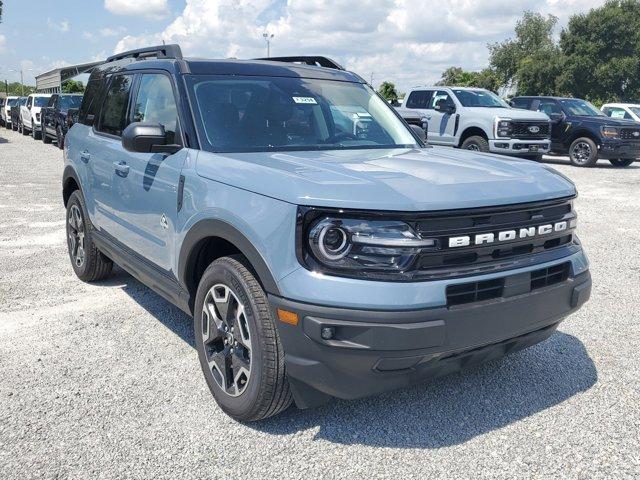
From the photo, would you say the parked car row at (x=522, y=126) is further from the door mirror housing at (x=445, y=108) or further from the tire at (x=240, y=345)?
the tire at (x=240, y=345)

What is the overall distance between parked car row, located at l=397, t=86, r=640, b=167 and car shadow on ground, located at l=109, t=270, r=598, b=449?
1042 cm

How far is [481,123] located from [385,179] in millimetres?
12414

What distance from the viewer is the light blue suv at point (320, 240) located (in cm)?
246

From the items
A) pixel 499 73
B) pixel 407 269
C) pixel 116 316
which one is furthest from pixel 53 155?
pixel 499 73

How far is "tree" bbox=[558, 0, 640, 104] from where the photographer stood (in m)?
42.6

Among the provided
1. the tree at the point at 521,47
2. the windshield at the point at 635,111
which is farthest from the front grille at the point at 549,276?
the tree at the point at 521,47

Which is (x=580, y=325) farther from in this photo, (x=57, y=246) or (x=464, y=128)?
(x=464, y=128)

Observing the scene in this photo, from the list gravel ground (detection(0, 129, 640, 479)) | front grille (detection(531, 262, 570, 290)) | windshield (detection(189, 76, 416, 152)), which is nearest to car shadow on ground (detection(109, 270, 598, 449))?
gravel ground (detection(0, 129, 640, 479))

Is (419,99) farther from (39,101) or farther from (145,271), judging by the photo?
(39,101)

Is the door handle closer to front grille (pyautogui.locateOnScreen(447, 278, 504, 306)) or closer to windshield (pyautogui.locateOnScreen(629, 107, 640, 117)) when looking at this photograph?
front grille (pyautogui.locateOnScreen(447, 278, 504, 306))

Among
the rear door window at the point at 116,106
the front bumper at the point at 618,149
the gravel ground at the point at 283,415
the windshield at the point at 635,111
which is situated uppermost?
the windshield at the point at 635,111

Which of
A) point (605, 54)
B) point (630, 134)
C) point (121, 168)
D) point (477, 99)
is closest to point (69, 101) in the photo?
point (477, 99)

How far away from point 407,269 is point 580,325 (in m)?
2.54

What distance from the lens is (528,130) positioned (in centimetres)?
1445
